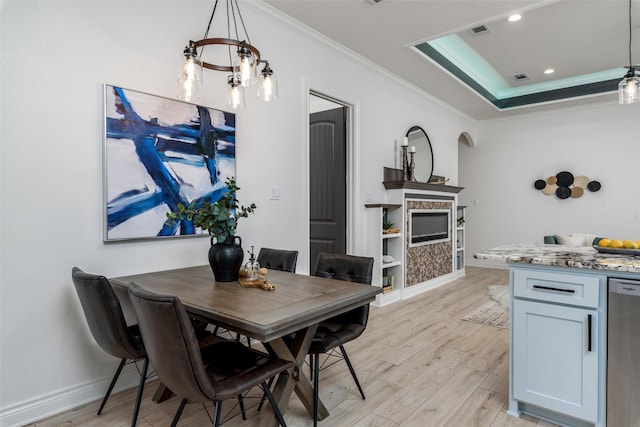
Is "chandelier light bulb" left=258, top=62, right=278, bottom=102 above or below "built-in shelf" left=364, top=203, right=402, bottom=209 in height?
above

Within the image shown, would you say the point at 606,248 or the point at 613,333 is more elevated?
the point at 606,248

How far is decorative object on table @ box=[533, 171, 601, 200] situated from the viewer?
6.10 metres

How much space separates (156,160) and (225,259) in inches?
35.3

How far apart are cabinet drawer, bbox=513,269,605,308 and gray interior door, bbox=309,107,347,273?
7.88 ft

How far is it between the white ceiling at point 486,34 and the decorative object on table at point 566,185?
1.36 m

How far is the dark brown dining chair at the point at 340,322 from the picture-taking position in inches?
76.9

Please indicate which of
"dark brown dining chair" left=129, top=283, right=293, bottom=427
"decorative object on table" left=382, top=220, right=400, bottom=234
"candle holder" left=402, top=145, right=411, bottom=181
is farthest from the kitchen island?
"candle holder" left=402, top=145, right=411, bottom=181

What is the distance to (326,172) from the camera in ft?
15.0

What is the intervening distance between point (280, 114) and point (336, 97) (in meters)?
0.87

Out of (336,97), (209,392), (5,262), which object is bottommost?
(209,392)

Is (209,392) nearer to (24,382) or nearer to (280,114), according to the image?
(24,382)

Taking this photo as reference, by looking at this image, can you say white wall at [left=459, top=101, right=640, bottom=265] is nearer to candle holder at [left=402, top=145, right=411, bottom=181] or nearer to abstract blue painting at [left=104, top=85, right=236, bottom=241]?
candle holder at [left=402, top=145, right=411, bottom=181]

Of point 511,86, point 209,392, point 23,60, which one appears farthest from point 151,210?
point 511,86

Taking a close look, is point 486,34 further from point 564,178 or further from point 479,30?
point 564,178
